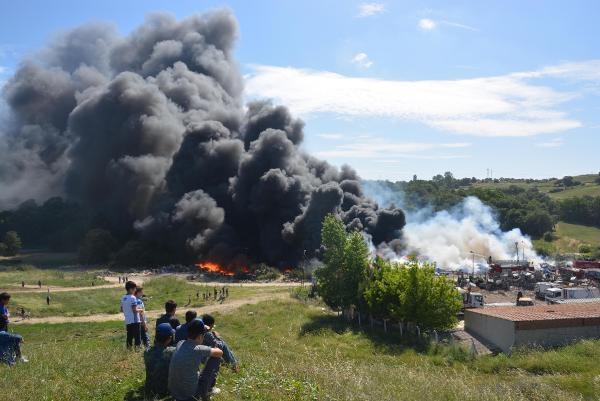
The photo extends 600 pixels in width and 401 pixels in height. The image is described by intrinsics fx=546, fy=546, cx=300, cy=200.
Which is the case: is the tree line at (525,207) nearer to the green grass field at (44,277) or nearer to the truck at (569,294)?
the truck at (569,294)

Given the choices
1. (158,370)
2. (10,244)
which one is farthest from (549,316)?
(10,244)

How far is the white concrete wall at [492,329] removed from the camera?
89.4ft

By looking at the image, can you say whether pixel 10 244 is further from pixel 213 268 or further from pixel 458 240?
pixel 458 240

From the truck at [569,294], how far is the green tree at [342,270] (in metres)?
17.3

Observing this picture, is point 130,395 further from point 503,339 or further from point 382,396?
point 503,339

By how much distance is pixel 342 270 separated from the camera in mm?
35938

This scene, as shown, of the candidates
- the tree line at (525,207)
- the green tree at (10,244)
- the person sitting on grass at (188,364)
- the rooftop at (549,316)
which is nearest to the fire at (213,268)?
the green tree at (10,244)

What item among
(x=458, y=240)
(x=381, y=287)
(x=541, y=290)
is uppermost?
(x=458, y=240)

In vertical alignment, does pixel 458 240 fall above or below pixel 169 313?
below

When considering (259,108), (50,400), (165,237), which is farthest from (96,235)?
(50,400)

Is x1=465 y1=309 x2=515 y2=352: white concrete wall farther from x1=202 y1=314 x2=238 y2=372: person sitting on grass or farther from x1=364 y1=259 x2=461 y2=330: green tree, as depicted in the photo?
x1=202 y1=314 x2=238 y2=372: person sitting on grass

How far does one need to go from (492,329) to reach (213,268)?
43.2m

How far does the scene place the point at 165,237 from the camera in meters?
73.6

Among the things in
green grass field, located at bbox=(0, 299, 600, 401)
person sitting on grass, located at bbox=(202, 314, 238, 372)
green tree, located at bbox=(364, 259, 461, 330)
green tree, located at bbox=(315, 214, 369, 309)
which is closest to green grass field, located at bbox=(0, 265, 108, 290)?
green tree, located at bbox=(315, 214, 369, 309)
